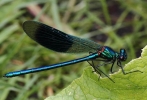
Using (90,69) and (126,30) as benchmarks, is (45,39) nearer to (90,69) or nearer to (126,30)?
(90,69)

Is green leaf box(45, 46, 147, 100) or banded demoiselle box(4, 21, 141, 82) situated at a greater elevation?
banded demoiselle box(4, 21, 141, 82)

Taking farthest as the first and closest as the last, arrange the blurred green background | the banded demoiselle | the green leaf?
the blurred green background, the banded demoiselle, the green leaf

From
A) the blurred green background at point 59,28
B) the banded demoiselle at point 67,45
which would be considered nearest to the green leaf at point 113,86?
the banded demoiselle at point 67,45

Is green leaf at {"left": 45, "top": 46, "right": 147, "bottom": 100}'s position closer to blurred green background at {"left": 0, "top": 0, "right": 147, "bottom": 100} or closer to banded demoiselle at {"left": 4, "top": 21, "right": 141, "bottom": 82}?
banded demoiselle at {"left": 4, "top": 21, "right": 141, "bottom": 82}

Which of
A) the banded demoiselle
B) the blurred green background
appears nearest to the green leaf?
the banded demoiselle

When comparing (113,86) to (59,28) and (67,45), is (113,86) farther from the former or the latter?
(59,28)

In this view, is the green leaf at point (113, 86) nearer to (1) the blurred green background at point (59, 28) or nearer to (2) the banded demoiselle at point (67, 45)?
(2) the banded demoiselle at point (67, 45)

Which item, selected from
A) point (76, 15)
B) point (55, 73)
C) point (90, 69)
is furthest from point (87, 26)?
point (90, 69)
